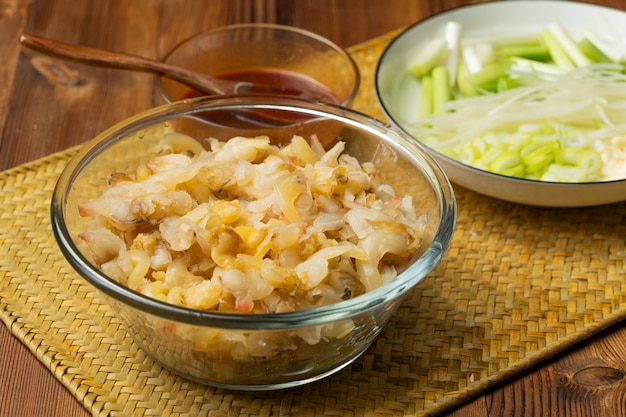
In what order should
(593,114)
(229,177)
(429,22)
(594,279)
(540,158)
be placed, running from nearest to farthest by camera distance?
1. (229,177)
2. (594,279)
3. (540,158)
4. (593,114)
5. (429,22)

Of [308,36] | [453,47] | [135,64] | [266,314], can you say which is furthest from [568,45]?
[266,314]

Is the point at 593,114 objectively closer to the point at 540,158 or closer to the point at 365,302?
the point at 540,158

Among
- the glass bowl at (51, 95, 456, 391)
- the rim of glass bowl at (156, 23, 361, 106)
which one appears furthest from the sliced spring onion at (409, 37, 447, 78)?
the glass bowl at (51, 95, 456, 391)

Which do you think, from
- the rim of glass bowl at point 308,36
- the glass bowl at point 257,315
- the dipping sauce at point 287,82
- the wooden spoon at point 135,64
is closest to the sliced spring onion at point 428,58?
the rim of glass bowl at point 308,36

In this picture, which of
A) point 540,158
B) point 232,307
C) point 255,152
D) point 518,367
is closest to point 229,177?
point 255,152

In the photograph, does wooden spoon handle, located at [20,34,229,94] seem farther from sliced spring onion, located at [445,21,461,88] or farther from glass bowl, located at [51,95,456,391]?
sliced spring onion, located at [445,21,461,88]

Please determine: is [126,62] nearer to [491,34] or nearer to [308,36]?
[308,36]

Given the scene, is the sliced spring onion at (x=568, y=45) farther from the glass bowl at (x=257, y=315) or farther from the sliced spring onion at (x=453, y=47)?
the glass bowl at (x=257, y=315)
